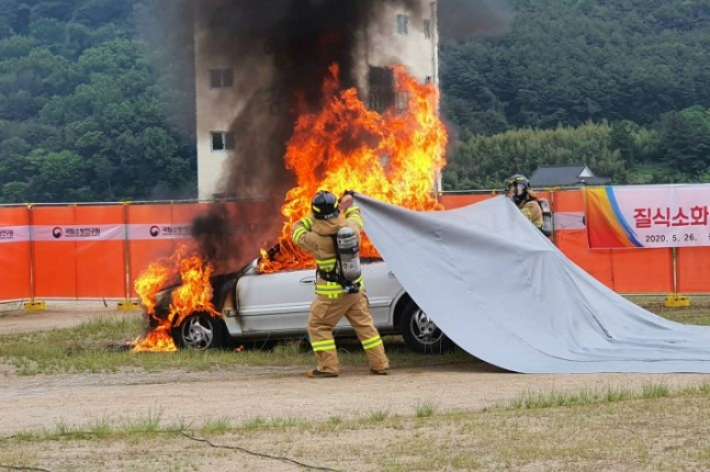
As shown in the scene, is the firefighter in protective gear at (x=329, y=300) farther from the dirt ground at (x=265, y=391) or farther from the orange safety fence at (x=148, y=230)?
the orange safety fence at (x=148, y=230)

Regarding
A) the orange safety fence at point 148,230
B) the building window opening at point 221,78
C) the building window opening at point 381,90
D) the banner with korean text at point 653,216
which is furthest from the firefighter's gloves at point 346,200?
the orange safety fence at point 148,230

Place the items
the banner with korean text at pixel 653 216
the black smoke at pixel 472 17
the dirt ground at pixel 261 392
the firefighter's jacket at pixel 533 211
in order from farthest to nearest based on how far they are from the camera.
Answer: the banner with korean text at pixel 653 216, the black smoke at pixel 472 17, the firefighter's jacket at pixel 533 211, the dirt ground at pixel 261 392

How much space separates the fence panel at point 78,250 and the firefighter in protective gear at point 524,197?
8.58 m

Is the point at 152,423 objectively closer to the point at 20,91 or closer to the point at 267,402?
the point at 267,402

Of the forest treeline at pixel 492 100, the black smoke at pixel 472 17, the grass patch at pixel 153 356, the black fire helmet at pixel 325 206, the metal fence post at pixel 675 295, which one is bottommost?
the grass patch at pixel 153 356

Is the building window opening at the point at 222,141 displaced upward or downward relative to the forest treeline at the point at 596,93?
downward

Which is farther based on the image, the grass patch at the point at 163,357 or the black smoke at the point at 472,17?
the black smoke at the point at 472,17

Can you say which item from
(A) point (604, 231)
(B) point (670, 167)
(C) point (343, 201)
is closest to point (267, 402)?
(C) point (343, 201)

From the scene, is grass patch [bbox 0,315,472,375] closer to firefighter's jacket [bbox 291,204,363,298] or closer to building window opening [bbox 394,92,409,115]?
firefighter's jacket [bbox 291,204,363,298]

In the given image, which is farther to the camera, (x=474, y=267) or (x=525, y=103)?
(x=525, y=103)

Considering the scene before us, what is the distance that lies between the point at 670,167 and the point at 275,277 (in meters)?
62.6

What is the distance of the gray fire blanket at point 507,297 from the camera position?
36.6 ft

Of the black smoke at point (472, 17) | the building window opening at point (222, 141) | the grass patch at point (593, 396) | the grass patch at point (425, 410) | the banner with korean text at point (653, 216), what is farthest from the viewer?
the banner with korean text at point (653, 216)

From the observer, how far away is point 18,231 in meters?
20.2
